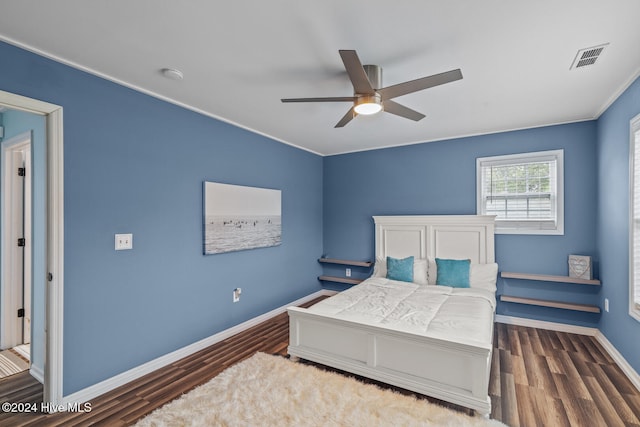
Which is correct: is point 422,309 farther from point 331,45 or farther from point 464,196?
point 331,45

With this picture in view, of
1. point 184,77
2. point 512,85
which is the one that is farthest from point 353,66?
point 512,85

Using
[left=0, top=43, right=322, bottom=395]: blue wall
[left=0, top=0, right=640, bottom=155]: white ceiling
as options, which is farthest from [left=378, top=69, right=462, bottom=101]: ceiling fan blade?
[left=0, top=43, right=322, bottom=395]: blue wall

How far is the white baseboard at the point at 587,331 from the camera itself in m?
2.50

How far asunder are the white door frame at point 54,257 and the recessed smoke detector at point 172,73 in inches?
29.8

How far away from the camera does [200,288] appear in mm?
3174

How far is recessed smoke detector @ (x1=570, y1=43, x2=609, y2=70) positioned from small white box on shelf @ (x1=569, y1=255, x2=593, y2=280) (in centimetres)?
222

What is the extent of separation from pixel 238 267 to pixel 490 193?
3418 millimetres

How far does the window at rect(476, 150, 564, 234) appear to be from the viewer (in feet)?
12.1

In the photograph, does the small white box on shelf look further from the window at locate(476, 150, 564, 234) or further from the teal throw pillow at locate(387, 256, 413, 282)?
the teal throw pillow at locate(387, 256, 413, 282)

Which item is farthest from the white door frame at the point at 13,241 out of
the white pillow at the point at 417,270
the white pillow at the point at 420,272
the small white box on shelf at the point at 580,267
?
the small white box on shelf at the point at 580,267

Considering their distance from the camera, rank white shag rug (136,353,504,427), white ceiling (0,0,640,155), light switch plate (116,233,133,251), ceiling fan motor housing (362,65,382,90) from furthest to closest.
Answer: light switch plate (116,233,133,251) < ceiling fan motor housing (362,65,382,90) < white shag rug (136,353,504,427) < white ceiling (0,0,640,155)

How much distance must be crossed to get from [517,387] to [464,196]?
2.44m

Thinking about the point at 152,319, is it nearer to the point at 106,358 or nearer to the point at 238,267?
the point at 106,358

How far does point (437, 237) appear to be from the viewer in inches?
168
